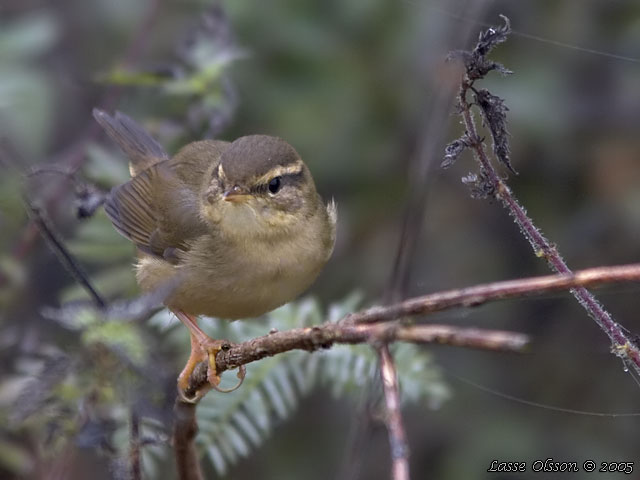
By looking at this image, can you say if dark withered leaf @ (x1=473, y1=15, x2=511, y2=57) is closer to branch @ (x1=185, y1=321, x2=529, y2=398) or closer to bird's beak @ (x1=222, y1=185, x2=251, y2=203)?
branch @ (x1=185, y1=321, x2=529, y2=398)

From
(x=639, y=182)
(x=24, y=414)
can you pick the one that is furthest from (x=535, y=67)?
(x=24, y=414)

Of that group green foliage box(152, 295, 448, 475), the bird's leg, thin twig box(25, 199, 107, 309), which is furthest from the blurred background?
thin twig box(25, 199, 107, 309)

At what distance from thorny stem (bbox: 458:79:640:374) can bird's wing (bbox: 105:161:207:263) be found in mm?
2038

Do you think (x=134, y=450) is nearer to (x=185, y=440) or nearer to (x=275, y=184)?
(x=185, y=440)

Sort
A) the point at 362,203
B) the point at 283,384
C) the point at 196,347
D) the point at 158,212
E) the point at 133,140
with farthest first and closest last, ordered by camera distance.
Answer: the point at 362,203 → the point at 133,140 → the point at 158,212 → the point at 196,347 → the point at 283,384

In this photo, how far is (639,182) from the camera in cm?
444

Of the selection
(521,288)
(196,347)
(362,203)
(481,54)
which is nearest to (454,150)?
(481,54)

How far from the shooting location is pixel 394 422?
3.66ft

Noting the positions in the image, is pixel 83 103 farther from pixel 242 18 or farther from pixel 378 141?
pixel 378 141

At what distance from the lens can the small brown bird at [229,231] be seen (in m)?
3.26

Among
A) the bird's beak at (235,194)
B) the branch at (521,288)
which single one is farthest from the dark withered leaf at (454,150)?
the bird's beak at (235,194)

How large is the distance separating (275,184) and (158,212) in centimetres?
73

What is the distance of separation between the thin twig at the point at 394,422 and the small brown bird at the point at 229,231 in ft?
5.90

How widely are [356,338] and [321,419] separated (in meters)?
3.81
